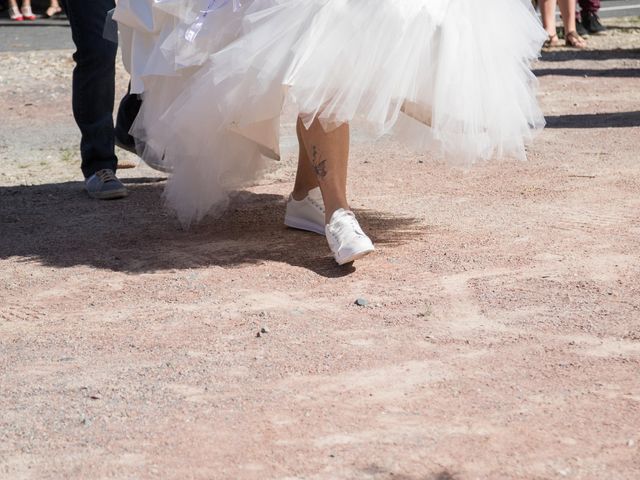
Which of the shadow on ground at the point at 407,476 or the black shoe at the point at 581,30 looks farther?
the black shoe at the point at 581,30

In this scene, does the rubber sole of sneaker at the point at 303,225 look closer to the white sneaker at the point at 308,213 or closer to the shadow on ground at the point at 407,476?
the white sneaker at the point at 308,213

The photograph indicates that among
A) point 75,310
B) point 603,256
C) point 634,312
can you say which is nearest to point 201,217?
point 75,310

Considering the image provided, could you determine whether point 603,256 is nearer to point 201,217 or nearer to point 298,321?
point 298,321

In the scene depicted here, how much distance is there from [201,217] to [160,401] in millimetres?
1974

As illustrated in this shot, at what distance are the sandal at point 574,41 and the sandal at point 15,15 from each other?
6.93m

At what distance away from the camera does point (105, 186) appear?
5.81 metres

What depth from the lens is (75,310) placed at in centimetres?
402

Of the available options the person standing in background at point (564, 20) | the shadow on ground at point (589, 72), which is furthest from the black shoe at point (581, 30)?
the shadow on ground at point (589, 72)

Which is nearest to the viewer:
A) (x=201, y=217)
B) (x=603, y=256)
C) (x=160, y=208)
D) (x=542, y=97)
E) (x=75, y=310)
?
(x=75, y=310)

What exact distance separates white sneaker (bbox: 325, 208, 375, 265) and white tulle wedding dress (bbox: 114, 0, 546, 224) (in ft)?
1.20

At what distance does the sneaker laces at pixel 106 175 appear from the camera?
584cm

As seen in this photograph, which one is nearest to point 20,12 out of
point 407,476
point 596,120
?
point 596,120

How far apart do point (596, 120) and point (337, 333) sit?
437 cm

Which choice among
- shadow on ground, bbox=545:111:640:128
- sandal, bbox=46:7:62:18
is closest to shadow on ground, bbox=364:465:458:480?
shadow on ground, bbox=545:111:640:128
